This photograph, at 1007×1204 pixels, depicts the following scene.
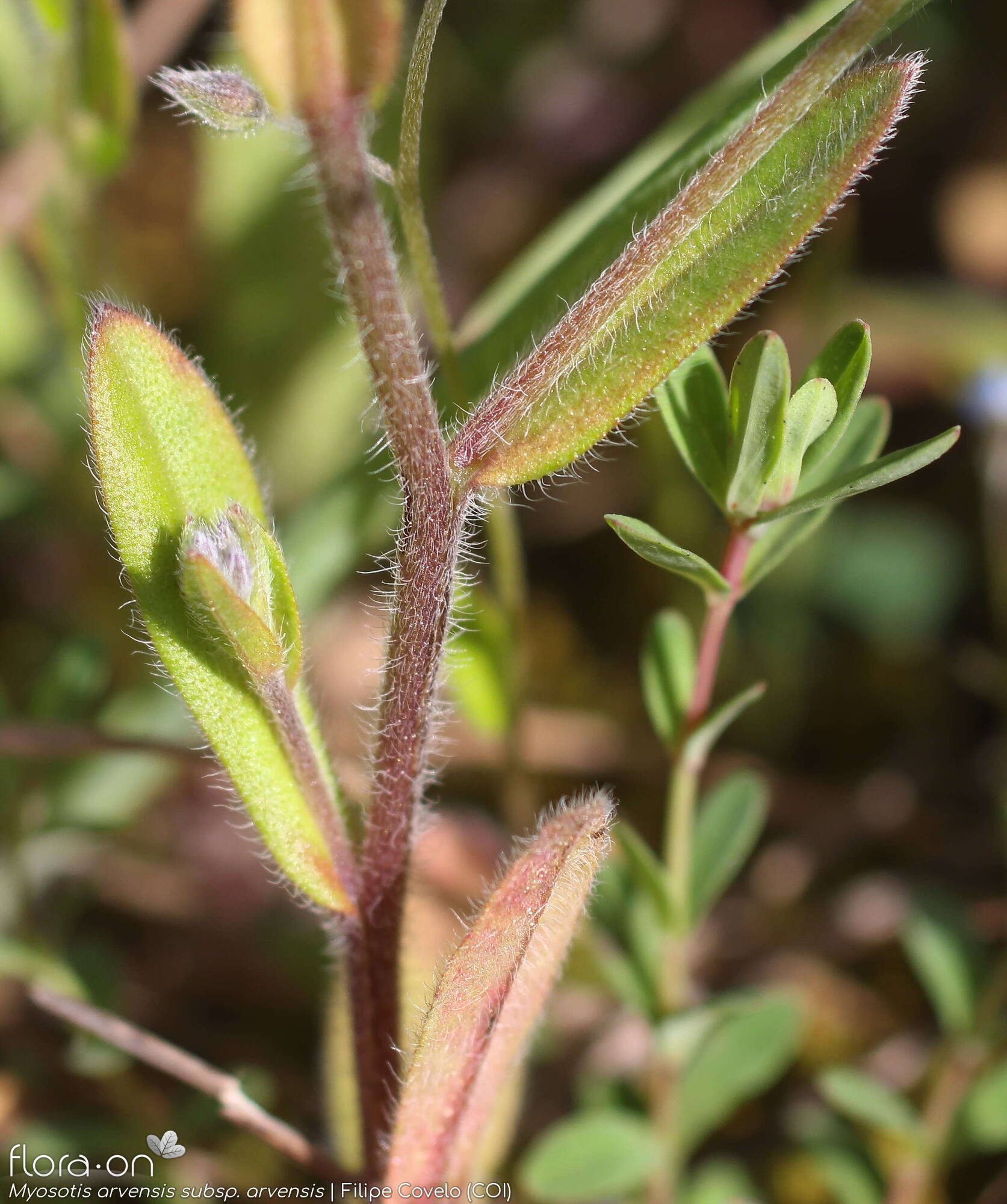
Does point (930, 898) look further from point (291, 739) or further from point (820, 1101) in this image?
point (291, 739)

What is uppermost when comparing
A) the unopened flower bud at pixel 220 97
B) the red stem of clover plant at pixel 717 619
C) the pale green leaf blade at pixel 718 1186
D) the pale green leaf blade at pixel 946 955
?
the unopened flower bud at pixel 220 97

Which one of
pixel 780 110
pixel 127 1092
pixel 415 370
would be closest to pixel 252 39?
pixel 415 370

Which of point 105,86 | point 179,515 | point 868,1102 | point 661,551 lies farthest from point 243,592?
point 105,86

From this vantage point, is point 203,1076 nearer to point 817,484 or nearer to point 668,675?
point 668,675

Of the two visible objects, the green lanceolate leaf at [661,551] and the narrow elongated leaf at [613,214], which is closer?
the green lanceolate leaf at [661,551]

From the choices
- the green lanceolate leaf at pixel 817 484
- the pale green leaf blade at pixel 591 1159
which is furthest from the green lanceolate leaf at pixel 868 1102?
Result: the green lanceolate leaf at pixel 817 484

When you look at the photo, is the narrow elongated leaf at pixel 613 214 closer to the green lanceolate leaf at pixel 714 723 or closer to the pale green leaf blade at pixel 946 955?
the green lanceolate leaf at pixel 714 723

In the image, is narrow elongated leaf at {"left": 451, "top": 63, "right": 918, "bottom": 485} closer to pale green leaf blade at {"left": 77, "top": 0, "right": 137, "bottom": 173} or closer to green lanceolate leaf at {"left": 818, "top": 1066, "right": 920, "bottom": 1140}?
green lanceolate leaf at {"left": 818, "top": 1066, "right": 920, "bottom": 1140}
